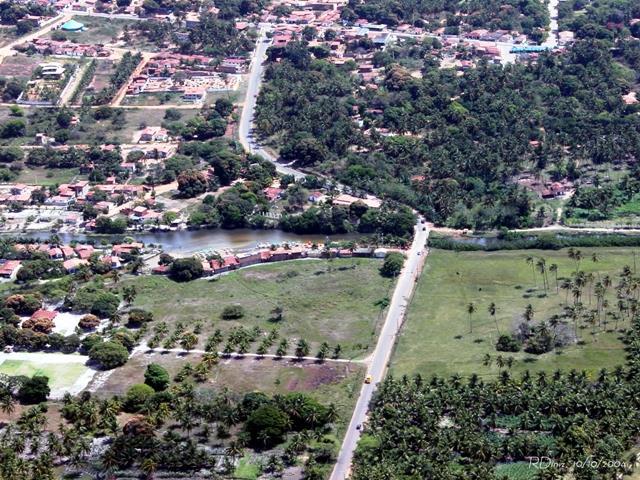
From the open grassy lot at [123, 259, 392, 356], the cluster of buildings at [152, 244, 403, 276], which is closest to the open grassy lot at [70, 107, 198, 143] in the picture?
the cluster of buildings at [152, 244, 403, 276]

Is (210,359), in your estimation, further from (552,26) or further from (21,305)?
(552,26)

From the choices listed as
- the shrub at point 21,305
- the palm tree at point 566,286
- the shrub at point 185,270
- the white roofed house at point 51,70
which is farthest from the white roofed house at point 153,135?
the palm tree at point 566,286

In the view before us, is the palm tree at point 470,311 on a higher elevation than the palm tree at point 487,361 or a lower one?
lower

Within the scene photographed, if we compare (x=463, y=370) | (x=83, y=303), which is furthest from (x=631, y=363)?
(x=83, y=303)

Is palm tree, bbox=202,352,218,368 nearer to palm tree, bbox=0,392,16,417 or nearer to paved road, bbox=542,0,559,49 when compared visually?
palm tree, bbox=0,392,16,417

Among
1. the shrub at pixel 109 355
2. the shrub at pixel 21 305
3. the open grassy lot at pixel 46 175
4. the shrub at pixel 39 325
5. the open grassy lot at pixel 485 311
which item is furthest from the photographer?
the open grassy lot at pixel 46 175

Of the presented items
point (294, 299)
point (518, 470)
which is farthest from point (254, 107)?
point (518, 470)

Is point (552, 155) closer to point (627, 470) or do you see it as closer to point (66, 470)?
point (627, 470)

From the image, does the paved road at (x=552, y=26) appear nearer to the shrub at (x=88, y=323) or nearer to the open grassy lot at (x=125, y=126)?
the open grassy lot at (x=125, y=126)
